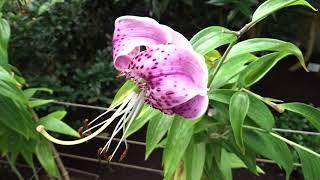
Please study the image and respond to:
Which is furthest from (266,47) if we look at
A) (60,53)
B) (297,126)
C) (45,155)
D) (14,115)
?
(60,53)

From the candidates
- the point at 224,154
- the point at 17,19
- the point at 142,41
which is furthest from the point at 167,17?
the point at 142,41

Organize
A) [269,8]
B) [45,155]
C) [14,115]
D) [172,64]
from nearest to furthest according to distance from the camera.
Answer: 1. [172,64]
2. [269,8]
3. [14,115]
4. [45,155]

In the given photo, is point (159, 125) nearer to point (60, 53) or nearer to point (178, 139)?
point (178, 139)

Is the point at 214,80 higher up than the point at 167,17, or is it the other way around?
the point at 214,80

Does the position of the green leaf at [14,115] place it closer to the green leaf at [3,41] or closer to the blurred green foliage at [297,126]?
the green leaf at [3,41]

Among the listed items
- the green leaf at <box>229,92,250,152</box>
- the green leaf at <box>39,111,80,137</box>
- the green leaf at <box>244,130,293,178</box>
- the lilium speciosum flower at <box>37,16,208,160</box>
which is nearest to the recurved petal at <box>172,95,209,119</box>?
the lilium speciosum flower at <box>37,16,208,160</box>

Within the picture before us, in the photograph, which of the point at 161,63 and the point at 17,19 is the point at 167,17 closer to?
the point at 17,19
